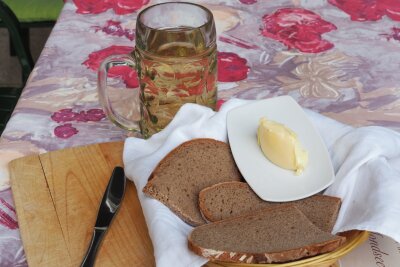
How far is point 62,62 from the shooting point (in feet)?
3.43

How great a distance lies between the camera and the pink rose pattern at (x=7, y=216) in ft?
2.34

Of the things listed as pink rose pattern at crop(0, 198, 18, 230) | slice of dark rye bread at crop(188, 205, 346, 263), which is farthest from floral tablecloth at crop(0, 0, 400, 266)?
slice of dark rye bread at crop(188, 205, 346, 263)

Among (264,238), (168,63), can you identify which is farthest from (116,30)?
(264,238)

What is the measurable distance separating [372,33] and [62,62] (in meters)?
0.54

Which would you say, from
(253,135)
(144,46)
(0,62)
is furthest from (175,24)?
(0,62)

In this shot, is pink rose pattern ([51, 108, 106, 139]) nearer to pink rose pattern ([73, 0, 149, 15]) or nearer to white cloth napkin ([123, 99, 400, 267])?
white cloth napkin ([123, 99, 400, 267])

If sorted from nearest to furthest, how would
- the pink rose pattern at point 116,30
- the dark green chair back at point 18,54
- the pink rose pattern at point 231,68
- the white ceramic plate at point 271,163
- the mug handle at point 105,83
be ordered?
1. the white ceramic plate at point 271,163
2. the mug handle at point 105,83
3. the pink rose pattern at point 231,68
4. the pink rose pattern at point 116,30
5. the dark green chair back at point 18,54

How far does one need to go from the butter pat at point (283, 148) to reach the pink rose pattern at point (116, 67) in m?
0.32

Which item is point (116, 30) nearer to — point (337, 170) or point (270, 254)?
point (337, 170)

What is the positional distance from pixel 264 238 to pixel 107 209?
19 centimetres

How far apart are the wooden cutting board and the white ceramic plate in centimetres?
14

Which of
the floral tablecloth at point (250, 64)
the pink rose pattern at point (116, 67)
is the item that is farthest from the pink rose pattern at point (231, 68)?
the pink rose pattern at point (116, 67)

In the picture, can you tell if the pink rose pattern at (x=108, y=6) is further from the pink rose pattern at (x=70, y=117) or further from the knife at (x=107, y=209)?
the knife at (x=107, y=209)

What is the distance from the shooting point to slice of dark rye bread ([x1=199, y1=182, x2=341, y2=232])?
658mm
